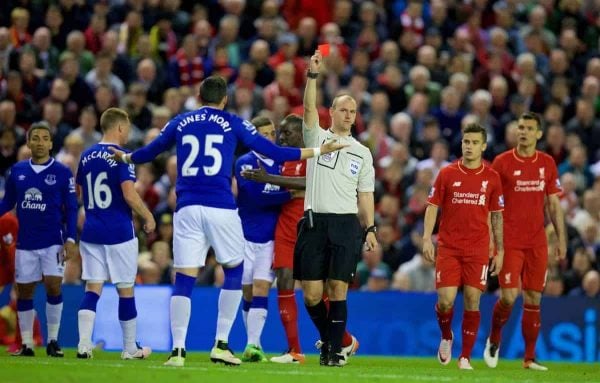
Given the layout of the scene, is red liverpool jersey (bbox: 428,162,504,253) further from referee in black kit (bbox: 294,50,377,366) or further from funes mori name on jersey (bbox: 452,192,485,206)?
referee in black kit (bbox: 294,50,377,366)

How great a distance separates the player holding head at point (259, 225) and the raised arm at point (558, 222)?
2.99 metres

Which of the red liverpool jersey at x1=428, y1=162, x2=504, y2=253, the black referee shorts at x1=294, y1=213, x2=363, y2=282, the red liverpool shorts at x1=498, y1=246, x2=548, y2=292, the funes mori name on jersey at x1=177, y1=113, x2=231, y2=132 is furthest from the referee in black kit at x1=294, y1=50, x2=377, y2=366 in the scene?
the red liverpool shorts at x1=498, y1=246, x2=548, y2=292

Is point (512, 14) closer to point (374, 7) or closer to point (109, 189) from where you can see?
point (374, 7)

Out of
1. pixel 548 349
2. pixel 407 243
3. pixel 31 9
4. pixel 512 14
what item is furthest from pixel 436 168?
pixel 31 9

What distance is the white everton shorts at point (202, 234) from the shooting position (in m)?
12.8

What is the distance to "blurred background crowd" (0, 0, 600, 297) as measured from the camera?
20.4 m

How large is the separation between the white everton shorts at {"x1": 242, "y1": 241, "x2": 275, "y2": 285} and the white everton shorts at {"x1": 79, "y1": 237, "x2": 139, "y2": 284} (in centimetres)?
129

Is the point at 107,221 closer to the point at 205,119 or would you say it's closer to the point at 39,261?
the point at 39,261

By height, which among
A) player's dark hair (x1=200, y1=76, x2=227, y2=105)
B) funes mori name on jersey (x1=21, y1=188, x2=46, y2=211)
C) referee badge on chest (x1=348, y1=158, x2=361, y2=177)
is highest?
player's dark hair (x1=200, y1=76, x2=227, y2=105)

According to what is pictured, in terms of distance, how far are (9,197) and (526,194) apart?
18.5 ft

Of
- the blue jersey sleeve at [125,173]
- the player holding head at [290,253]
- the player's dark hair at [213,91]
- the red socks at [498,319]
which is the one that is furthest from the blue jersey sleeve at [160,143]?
the red socks at [498,319]

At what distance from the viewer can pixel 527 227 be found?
51.3 feet

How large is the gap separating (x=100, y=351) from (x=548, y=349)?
233 inches

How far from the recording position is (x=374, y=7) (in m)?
24.2
